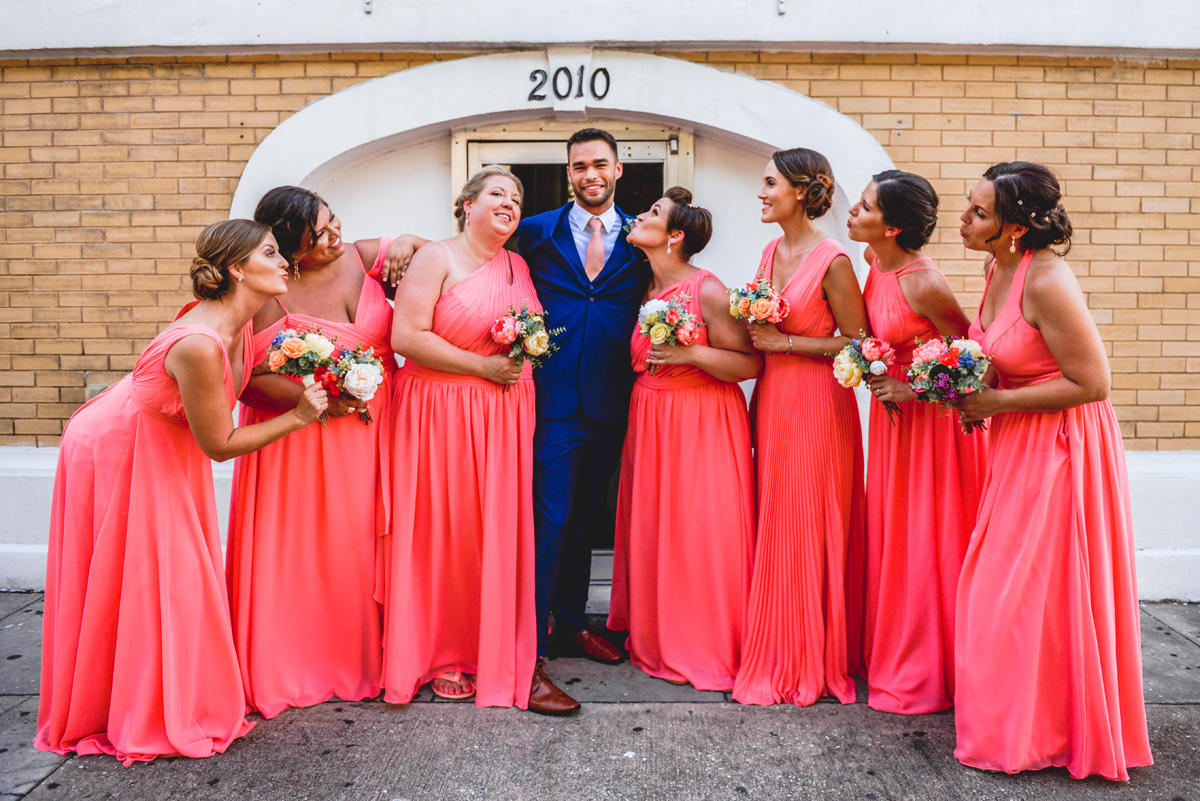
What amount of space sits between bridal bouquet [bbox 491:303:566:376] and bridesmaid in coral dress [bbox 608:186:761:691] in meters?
0.61

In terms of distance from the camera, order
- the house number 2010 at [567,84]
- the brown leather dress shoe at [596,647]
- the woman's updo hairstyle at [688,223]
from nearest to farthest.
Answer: the woman's updo hairstyle at [688,223] → the brown leather dress shoe at [596,647] → the house number 2010 at [567,84]

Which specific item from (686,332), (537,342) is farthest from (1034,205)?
(537,342)

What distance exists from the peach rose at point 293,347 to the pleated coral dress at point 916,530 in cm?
265

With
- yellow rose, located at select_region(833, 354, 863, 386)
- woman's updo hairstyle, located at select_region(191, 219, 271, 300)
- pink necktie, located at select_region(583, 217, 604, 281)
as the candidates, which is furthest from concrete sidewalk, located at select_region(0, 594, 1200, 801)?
pink necktie, located at select_region(583, 217, 604, 281)

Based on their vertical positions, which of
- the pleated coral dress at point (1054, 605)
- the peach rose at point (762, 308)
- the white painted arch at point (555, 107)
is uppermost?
the white painted arch at point (555, 107)

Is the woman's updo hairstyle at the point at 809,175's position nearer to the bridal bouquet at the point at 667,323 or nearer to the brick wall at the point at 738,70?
the bridal bouquet at the point at 667,323

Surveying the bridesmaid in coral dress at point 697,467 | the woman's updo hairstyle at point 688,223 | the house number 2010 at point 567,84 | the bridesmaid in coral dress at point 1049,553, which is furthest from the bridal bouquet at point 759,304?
the house number 2010 at point 567,84

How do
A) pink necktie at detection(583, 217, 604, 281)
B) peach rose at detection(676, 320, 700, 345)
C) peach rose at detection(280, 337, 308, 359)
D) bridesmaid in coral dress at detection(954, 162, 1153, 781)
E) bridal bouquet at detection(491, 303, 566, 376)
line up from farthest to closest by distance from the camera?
pink necktie at detection(583, 217, 604, 281) < peach rose at detection(676, 320, 700, 345) < bridal bouquet at detection(491, 303, 566, 376) < peach rose at detection(280, 337, 308, 359) < bridesmaid in coral dress at detection(954, 162, 1153, 781)

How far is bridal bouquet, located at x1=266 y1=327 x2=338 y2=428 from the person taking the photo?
10.9 feet

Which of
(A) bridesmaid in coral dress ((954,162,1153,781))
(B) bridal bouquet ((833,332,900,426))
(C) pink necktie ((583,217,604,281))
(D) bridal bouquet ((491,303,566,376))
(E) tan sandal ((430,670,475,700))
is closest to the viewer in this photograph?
(A) bridesmaid in coral dress ((954,162,1153,781))

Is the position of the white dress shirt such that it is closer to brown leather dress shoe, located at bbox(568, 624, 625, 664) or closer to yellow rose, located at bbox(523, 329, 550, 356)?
yellow rose, located at bbox(523, 329, 550, 356)

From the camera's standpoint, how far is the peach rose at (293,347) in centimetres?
330

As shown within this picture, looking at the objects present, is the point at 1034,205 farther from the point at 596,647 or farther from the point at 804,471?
the point at 596,647

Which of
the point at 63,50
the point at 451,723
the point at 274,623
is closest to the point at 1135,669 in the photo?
the point at 451,723
